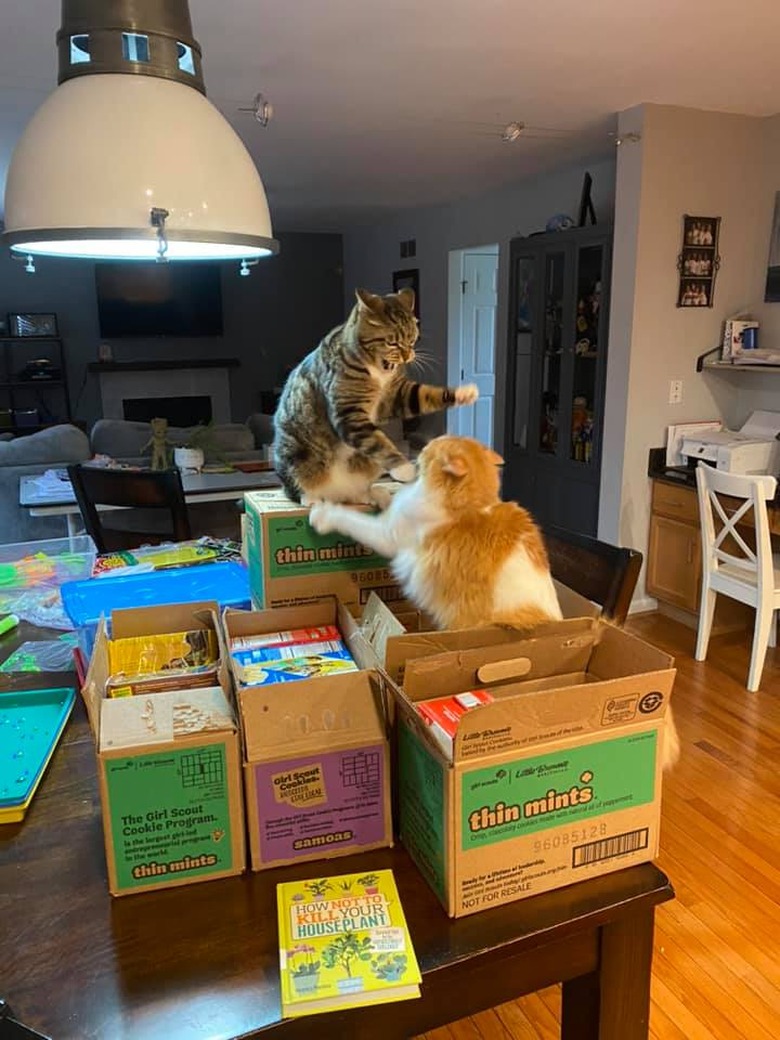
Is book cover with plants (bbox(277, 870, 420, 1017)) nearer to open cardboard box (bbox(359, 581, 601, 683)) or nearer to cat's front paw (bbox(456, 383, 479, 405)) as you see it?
open cardboard box (bbox(359, 581, 601, 683))

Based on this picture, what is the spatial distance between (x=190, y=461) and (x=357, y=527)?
2982 millimetres

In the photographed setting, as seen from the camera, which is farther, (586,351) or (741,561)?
(586,351)

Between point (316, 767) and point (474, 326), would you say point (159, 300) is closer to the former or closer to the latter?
point (474, 326)

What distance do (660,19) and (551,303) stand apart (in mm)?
2271

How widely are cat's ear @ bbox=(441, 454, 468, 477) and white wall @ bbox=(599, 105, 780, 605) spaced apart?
8.17 feet

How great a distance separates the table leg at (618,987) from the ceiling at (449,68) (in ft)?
7.85

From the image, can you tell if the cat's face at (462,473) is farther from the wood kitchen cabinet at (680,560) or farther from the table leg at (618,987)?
the wood kitchen cabinet at (680,560)

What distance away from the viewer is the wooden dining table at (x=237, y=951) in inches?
31.5

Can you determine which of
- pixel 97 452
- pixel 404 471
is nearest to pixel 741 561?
pixel 404 471

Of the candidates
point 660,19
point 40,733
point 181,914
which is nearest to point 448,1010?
point 181,914

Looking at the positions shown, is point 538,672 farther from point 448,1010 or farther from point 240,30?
point 240,30

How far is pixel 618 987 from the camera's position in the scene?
101cm

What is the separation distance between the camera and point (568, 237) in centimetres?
435

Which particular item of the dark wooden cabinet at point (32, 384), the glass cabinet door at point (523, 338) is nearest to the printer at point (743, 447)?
the glass cabinet door at point (523, 338)
